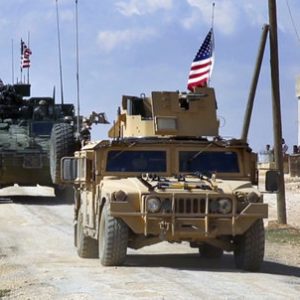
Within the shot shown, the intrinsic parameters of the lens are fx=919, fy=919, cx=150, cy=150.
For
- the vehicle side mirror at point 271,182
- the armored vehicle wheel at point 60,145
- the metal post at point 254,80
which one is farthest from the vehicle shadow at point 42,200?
the vehicle side mirror at point 271,182

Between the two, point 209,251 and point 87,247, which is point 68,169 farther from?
point 209,251

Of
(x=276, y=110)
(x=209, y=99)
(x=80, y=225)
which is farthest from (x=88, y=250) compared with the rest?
(x=276, y=110)

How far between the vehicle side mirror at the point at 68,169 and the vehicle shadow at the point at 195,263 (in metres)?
1.47

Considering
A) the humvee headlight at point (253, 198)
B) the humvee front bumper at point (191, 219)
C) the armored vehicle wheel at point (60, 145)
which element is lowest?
the humvee front bumper at point (191, 219)

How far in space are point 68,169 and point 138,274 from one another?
255cm

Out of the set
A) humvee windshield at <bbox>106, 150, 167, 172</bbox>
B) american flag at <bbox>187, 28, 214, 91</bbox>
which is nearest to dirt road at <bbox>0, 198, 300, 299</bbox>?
humvee windshield at <bbox>106, 150, 167, 172</bbox>

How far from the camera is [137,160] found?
12.7 m

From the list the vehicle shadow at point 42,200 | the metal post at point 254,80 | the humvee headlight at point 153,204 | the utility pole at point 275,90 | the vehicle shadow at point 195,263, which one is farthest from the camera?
the vehicle shadow at point 42,200

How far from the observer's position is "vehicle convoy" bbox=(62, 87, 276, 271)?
11.7m

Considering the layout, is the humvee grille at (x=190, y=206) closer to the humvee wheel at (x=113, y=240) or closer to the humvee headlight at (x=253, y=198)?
the humvee headlight at (x=253, y=198)

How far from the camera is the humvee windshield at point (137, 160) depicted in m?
12.7

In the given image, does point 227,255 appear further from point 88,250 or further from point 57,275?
point 57,275

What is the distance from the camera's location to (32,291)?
1027 centimetres

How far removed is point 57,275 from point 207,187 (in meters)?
2.22
